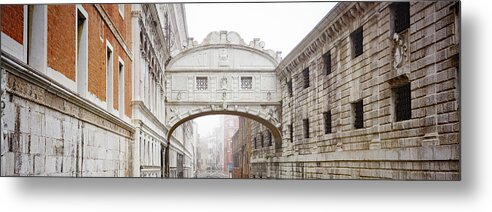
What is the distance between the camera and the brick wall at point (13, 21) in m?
4.05

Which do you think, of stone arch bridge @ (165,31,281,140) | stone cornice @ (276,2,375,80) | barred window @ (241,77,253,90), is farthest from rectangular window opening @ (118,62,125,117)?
stone cornice @ (276,2,375,80)

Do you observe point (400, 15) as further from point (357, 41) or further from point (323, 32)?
point (323, 32)

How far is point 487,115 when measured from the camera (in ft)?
14.7

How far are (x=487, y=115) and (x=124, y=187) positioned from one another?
2.98 meters

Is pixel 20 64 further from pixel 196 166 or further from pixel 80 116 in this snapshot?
pixel 196 166

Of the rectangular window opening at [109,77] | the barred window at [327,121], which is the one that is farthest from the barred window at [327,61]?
the rectangular window opening at [109,77]

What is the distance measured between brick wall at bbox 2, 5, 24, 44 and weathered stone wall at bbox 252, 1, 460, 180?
7.06ft

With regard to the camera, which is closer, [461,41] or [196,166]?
[461,41]

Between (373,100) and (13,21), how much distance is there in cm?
276

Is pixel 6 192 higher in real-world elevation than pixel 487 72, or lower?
lower

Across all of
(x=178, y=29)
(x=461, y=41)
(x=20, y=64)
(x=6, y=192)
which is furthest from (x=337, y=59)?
(x=6, y=192)

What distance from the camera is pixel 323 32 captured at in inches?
197

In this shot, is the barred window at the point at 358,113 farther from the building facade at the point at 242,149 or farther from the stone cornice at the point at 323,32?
the building facade at the point at 242,149

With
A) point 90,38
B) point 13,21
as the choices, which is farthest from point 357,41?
point 13,21
